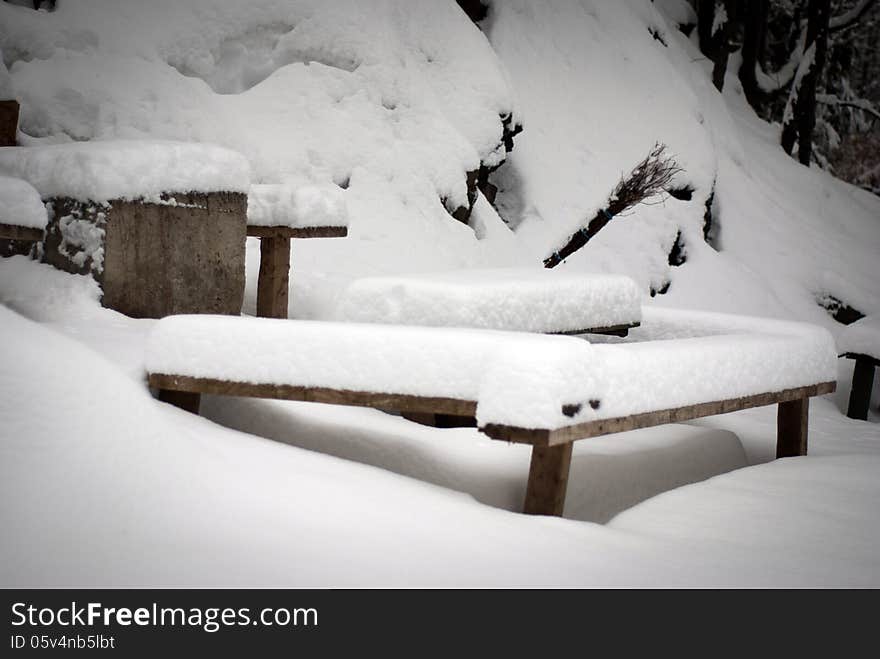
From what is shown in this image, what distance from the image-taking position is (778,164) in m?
13.6

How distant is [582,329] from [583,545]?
7.37 ft

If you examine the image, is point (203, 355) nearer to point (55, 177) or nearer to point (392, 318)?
point (392, 318)

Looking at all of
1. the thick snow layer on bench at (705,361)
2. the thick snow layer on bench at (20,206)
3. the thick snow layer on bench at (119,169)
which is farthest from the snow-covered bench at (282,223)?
the thick snow layer on bench at (705,361)

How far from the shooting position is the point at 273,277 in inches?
242

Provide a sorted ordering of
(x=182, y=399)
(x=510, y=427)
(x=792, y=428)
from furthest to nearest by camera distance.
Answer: (x=792, y=428)
(x=182, y=399)
(x=510, y=427)

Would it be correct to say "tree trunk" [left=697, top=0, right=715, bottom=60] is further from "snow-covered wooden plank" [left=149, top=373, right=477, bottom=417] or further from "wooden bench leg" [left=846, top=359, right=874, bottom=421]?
"snow-covered wooden plank" [left=149, top=373, right=477, bottom=417]

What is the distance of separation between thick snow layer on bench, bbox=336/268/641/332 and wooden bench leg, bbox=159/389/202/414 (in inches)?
35.6

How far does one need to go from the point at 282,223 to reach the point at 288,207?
0.32ft

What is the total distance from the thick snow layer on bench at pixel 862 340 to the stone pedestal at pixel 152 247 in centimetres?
493

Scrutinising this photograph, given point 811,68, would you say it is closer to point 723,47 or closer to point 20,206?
point 723,47

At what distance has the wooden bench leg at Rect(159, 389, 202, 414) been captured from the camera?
4.20 metres

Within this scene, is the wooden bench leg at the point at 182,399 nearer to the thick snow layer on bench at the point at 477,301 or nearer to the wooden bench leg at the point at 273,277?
the thick snow layer on bench at the point at 477,301

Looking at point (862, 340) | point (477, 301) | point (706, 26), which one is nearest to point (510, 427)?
point (477, 301)
